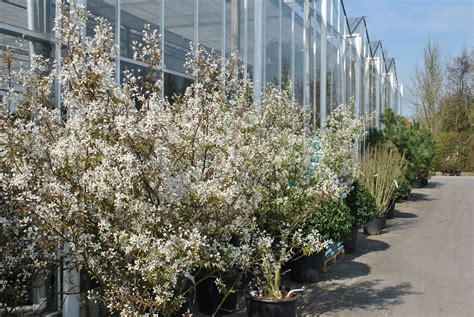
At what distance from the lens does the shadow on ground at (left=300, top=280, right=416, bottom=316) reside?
17.5 ft

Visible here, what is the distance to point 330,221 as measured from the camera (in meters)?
5.97

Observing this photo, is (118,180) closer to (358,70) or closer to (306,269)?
(306,269)

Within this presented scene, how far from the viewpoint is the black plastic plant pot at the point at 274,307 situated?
168 inches

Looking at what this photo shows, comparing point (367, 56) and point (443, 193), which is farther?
point (367, 56)

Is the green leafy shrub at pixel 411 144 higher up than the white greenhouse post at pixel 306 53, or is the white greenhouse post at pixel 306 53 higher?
the white greenhouse post at pixel 306 53

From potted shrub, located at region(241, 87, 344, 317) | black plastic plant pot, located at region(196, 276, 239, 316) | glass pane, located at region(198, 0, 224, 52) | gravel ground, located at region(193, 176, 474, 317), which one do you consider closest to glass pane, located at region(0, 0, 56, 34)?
potted shrub, located at region(241, 87, 344, 317)

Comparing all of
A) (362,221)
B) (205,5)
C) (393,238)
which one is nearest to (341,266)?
(362,221)

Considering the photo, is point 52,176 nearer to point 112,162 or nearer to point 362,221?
point 112,162

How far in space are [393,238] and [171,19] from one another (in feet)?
19.0

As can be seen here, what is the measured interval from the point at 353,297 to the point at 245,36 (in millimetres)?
4012

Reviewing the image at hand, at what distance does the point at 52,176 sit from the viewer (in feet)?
8.95

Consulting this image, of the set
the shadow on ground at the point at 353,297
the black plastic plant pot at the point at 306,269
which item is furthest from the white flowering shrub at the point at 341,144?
the shadow on ground at the point at 353,297

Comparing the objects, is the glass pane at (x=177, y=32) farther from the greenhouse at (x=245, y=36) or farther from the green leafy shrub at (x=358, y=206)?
the green leafy shrub at (x=358, y=206)

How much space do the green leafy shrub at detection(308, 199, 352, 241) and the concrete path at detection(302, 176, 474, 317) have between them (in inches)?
26.1
